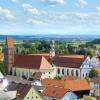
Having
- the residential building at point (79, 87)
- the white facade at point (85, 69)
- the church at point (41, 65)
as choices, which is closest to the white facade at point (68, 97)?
the residential building at point (79, 87)

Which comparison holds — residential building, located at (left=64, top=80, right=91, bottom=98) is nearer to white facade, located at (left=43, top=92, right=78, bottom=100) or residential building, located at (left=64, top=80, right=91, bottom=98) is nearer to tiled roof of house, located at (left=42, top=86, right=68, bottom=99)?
white facade, located at (left=43, top=92, right=78, bottom=100)

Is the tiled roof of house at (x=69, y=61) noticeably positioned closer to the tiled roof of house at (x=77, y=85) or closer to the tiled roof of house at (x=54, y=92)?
the tiled roof of house at (x=77, y=85)

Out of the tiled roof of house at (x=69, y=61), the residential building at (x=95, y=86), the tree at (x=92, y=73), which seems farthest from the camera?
the tiled roof of house at (x=69, y=61)

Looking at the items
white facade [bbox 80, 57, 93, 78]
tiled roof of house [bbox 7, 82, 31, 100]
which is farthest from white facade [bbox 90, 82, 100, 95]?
white facade [bbox 80, 57, 93, 78]

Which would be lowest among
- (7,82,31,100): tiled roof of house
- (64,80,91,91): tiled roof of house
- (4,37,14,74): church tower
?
(64,80,91,91): tiled roof of house

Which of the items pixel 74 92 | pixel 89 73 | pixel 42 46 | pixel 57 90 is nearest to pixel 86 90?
pixel 74 92

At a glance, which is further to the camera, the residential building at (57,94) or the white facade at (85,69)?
the white facade at (85,69)

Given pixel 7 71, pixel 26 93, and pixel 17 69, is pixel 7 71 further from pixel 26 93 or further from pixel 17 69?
pixel 26 93

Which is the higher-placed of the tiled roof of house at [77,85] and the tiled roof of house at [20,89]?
the tiled roof of house at [20,89]
